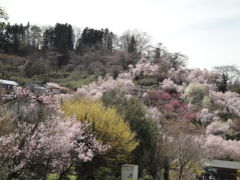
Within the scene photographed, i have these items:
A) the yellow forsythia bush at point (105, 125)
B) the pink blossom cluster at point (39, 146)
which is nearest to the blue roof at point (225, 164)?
the yellow forsythia bush at point (105, 125)

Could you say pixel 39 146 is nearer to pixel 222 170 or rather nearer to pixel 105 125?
pixel 105 125

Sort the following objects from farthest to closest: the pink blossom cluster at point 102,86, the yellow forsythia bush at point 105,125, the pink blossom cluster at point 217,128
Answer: the pink blossom cluster at point 102,86, the pink blossom cluster at point 217,128, the yellow forsythia bush at point 105,125

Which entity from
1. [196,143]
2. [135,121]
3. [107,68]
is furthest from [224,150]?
[107,68]

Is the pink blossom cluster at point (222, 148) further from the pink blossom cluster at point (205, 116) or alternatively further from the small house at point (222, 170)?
the pink blossom cluster at point (205, 116)

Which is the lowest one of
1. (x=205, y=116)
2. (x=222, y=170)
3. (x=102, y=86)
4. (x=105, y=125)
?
(x=222, y=170)

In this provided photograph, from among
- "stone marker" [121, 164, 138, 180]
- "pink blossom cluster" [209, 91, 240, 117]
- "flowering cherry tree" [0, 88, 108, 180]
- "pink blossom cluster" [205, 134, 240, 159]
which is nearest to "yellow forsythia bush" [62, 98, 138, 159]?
"stone marker" [121, 164, 138, 180]

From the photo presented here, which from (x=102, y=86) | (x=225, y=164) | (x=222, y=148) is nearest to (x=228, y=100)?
(x=222, y=148)

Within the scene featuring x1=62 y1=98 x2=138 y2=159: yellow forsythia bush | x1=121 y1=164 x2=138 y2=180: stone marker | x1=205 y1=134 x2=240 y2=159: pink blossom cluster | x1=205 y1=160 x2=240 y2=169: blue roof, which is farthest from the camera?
x1=205 y1=134 x2=240 y2=159: pink blossom cluster

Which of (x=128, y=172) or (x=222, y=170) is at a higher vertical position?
(x=128, y=172)

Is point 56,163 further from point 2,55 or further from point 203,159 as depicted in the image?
point 2,55

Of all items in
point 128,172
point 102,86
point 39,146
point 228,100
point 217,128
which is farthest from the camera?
point 102,86

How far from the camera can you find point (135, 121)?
25438 millimetres

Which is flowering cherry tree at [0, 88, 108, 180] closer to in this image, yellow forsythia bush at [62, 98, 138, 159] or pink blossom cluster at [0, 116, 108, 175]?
pink blossom cluster at [0, 116, 108, 175]

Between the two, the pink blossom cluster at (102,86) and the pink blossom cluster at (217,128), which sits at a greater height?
the pink blossom cluster at (102,86)
